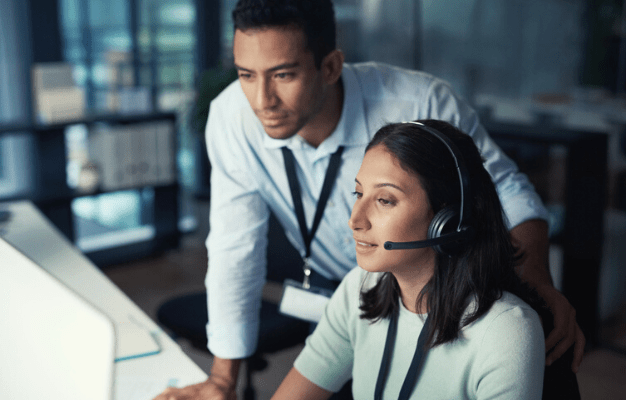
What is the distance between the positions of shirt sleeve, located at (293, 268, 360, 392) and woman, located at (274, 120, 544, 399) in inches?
4.7

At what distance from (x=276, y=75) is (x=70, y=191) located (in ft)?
9.43

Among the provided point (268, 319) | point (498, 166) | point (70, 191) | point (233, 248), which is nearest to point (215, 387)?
point (233, 248)

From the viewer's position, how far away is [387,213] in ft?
3.33

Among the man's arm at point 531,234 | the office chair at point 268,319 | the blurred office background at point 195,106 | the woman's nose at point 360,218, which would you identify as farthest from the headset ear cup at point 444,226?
the blurred office background at point 195,106

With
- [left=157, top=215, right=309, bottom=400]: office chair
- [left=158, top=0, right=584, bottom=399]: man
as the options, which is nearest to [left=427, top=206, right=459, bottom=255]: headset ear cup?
[left=158, top=0, right=584, bottom=399]: man

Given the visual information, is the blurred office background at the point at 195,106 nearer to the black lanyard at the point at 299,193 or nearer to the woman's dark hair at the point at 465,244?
the black lanyard at the point at 299,193

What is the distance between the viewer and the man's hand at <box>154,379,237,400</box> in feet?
3.79

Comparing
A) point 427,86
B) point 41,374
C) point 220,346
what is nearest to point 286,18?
point 427,86

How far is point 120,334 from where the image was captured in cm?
148

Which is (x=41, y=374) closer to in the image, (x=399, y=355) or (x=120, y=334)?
(x=399, y=355)

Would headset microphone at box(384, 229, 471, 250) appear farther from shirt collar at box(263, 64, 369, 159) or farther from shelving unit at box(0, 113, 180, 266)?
shelving unit at box(0, 113, 180, 266)

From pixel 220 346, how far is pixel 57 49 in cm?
291

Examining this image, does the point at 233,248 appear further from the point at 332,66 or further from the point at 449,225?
the point at 449,225

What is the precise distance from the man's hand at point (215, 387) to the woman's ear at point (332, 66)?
0.68m
